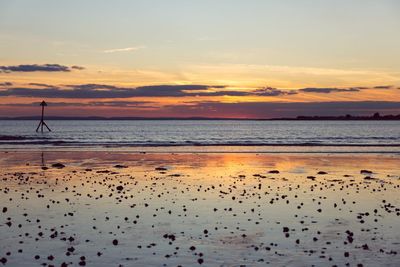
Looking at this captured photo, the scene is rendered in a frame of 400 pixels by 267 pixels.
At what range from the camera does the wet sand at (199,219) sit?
14.1 m

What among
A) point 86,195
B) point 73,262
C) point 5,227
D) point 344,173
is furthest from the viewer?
point 344,173

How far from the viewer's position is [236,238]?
16.2m

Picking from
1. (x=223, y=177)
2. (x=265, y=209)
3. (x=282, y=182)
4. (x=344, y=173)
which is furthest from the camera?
(x=344, y=173)

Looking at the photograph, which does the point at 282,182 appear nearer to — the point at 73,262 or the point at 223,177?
A: the point at 223,177

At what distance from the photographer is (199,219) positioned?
19.0m

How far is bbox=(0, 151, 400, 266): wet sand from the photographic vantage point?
46.2 ft

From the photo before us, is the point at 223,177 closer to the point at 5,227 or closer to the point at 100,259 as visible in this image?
the point at 5,227

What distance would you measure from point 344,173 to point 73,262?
25.8m

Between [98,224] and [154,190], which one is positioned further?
[154,190]

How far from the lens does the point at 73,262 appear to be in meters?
→ 13.5

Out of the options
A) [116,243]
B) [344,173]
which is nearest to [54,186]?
[116,243]

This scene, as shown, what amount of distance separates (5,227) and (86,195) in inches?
285

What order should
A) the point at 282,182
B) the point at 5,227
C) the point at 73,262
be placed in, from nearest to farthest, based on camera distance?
the point at 73,262
the point at 5,227
the point at 282,182

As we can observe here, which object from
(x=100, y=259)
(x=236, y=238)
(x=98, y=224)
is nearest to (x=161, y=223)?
(x=98, y=224)
